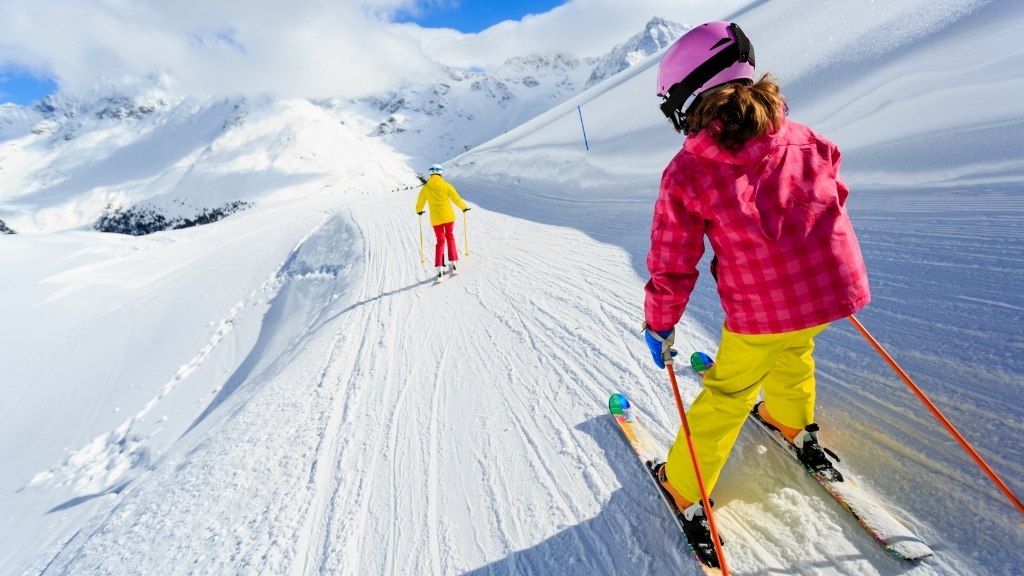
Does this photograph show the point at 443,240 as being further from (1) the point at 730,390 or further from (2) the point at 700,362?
(1) the point at 730,390

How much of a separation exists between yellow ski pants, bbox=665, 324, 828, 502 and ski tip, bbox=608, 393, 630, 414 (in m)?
0.79

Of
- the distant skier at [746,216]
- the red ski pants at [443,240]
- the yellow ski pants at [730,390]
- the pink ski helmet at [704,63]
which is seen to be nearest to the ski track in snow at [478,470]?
the yellow ski pants at [730,390]

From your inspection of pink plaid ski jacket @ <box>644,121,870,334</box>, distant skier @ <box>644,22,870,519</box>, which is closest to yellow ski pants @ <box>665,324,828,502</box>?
distant skier @ <box>644,22,870,519</box>

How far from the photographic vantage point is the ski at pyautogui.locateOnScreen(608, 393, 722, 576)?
205 centimetres

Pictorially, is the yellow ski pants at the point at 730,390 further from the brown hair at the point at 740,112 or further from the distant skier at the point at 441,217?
the distant skier at the point at 441,217

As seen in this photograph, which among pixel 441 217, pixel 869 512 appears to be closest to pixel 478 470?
pixel 869 512

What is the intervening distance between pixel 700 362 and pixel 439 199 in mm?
5045

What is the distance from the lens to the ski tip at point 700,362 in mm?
3259

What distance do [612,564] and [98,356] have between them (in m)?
14.1

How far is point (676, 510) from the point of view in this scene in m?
2.25

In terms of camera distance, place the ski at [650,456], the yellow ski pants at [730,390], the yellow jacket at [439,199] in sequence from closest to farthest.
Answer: the yellow ski pants at [730,390], the ski at [650,456], the yellow jacket at [439,199]

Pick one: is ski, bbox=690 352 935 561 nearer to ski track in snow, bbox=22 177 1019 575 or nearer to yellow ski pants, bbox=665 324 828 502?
ski track in snow, bbox=22 177 1019 575

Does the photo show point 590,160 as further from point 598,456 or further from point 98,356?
point 98,356

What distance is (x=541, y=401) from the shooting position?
3.57 metres
